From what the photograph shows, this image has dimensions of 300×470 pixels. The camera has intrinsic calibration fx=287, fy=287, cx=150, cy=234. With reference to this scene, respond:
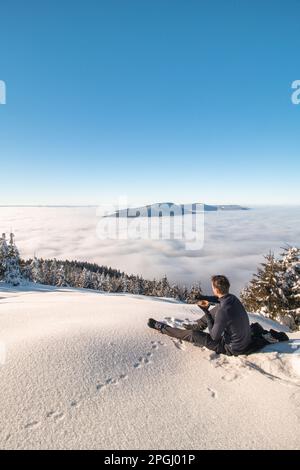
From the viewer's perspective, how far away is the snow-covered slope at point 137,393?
364 cm

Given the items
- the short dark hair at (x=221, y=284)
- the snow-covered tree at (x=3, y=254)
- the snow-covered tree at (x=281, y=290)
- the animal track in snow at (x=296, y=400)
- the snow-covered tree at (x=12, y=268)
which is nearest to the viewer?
the animal track in snow at (x=296, y=400)

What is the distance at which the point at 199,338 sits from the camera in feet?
20.1

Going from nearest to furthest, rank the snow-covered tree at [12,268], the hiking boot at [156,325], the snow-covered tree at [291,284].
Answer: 1. the hiking boot at [156,325]
2. the snow-covered tree at [291,284]
3. the snow-covered tree at [12,268]

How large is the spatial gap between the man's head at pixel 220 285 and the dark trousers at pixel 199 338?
0.94m

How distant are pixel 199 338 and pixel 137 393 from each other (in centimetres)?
209

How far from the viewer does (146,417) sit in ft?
13.1

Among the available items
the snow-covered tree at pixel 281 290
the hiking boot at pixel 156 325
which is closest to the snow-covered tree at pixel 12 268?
the snow-covered tree at pixel 281 290

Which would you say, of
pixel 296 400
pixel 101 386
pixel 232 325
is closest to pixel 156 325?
pixel 232 325

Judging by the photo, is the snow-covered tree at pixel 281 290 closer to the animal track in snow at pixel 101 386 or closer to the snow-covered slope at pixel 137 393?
the snow-covered slope at pixel 137 393

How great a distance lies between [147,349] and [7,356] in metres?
2.61

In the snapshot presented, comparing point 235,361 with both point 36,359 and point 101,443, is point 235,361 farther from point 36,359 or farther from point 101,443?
point 36,359

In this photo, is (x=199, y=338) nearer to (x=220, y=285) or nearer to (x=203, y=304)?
(x=203, y=304)
